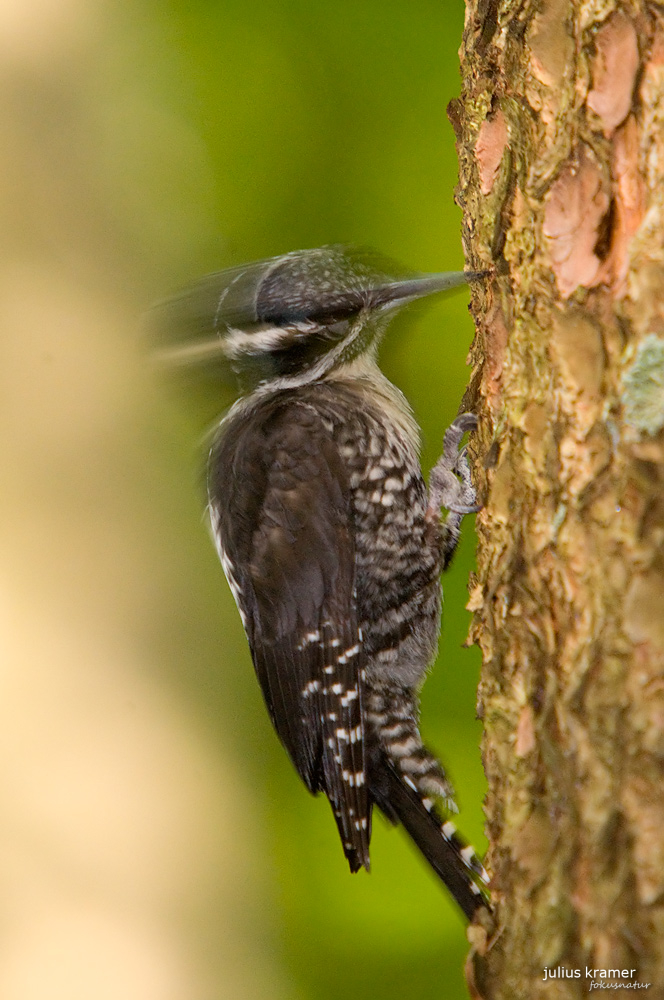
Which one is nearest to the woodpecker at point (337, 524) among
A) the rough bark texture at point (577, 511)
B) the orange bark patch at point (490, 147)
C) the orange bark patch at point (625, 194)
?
the orange bark patch at point (490, 147)

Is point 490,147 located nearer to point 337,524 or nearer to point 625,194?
point 625,194

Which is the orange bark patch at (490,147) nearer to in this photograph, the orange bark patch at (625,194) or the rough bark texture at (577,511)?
the rough bark texture at (577,511)

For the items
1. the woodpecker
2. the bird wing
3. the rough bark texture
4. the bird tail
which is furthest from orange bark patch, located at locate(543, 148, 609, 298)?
the bird tail

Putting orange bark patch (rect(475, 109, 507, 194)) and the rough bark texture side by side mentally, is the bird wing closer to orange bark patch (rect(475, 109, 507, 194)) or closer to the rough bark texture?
the rough bark texture

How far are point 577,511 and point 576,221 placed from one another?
1.34 feet

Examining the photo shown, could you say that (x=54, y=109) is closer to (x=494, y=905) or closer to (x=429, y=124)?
(x=429, y=124)

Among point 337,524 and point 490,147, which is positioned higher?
point 490,147

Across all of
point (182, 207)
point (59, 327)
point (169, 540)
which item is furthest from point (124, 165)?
point (169, 540)

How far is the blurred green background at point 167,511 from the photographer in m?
2.53

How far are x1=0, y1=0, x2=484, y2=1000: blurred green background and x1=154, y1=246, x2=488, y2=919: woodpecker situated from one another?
1.67 feet

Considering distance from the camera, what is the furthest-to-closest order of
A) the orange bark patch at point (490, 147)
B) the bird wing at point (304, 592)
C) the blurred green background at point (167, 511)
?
the blurred green background at point (167, 511)
the bird wing at point (304, 592)
the orange bark patch at point (490, 147)

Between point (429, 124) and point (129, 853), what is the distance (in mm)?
2588

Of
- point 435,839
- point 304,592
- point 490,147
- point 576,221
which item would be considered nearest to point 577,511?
point 576,221

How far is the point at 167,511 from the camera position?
2.98 m
